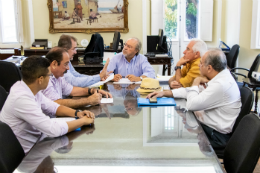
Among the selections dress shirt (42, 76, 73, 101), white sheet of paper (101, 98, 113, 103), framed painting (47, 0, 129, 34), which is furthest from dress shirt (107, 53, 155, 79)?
framed painting (47, 0, 129, 34)

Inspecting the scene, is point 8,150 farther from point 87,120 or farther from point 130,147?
point 130,147

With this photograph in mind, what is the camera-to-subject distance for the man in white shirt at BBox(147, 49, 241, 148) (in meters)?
2.28

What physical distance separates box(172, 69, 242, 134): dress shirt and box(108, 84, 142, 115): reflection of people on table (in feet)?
1.47

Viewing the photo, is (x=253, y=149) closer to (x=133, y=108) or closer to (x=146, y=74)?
(x=133, y=108)

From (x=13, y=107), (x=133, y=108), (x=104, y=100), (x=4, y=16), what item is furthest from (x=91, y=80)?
(x=4, y=16)

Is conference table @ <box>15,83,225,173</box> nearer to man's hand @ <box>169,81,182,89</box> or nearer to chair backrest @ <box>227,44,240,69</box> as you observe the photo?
man's hand @ <box>169,81,182,89</box>

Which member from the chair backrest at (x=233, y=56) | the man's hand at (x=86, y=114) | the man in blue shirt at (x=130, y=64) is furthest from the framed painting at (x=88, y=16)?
the man's hand at (x=86, y=114)

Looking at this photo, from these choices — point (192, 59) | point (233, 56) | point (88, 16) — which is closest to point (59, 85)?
point (192, 59)

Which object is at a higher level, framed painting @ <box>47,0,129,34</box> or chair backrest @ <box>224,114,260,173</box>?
framed painting @ <box>47,0,129,34</box>

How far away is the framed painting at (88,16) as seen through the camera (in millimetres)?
7520

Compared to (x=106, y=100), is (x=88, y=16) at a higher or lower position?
higher

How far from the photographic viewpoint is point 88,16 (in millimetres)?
7570

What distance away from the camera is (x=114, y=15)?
7555 mm

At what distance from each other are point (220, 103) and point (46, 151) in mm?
1459
